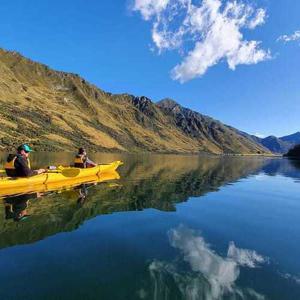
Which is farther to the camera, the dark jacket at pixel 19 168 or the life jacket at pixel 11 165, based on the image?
the life jacket at pixel 11 165

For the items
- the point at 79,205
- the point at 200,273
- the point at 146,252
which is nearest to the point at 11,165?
the point at 79,205

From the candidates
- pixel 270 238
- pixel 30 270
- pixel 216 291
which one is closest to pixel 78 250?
pixel 30 270

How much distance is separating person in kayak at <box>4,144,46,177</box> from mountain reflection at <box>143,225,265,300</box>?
1530 cm

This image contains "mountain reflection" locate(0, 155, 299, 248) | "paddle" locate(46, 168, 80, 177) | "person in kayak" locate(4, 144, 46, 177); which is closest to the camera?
"mountain reflection" locate(0, 155, 299, 248)

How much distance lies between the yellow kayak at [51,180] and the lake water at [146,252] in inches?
140

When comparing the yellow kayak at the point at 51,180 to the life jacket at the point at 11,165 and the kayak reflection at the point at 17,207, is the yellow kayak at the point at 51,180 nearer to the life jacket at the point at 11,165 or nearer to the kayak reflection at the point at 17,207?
the life jacket at the point at 11,165

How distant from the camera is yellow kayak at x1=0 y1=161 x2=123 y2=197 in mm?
25645

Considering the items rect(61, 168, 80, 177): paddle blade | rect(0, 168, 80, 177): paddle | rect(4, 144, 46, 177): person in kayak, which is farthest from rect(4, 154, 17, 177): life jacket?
rect(61, 168, 80, 177): paddle blade

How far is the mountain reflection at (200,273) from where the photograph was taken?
1008 cm

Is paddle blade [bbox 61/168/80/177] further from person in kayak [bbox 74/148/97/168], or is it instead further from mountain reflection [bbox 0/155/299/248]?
person in kayak [bbox 74/148/97/168]

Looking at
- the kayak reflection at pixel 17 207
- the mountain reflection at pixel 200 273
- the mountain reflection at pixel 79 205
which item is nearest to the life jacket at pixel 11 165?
the kayak reflection at pixel 17 207

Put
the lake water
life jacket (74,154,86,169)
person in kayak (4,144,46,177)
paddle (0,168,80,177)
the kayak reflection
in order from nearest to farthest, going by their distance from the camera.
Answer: the lake water → the kayak reflection → person in kayak (4,144,46,177) → paddle (0,168,80,177) → life jacket (74,154,86,169)

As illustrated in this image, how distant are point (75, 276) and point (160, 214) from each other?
1101 cm

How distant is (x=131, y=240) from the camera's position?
15.2 m
